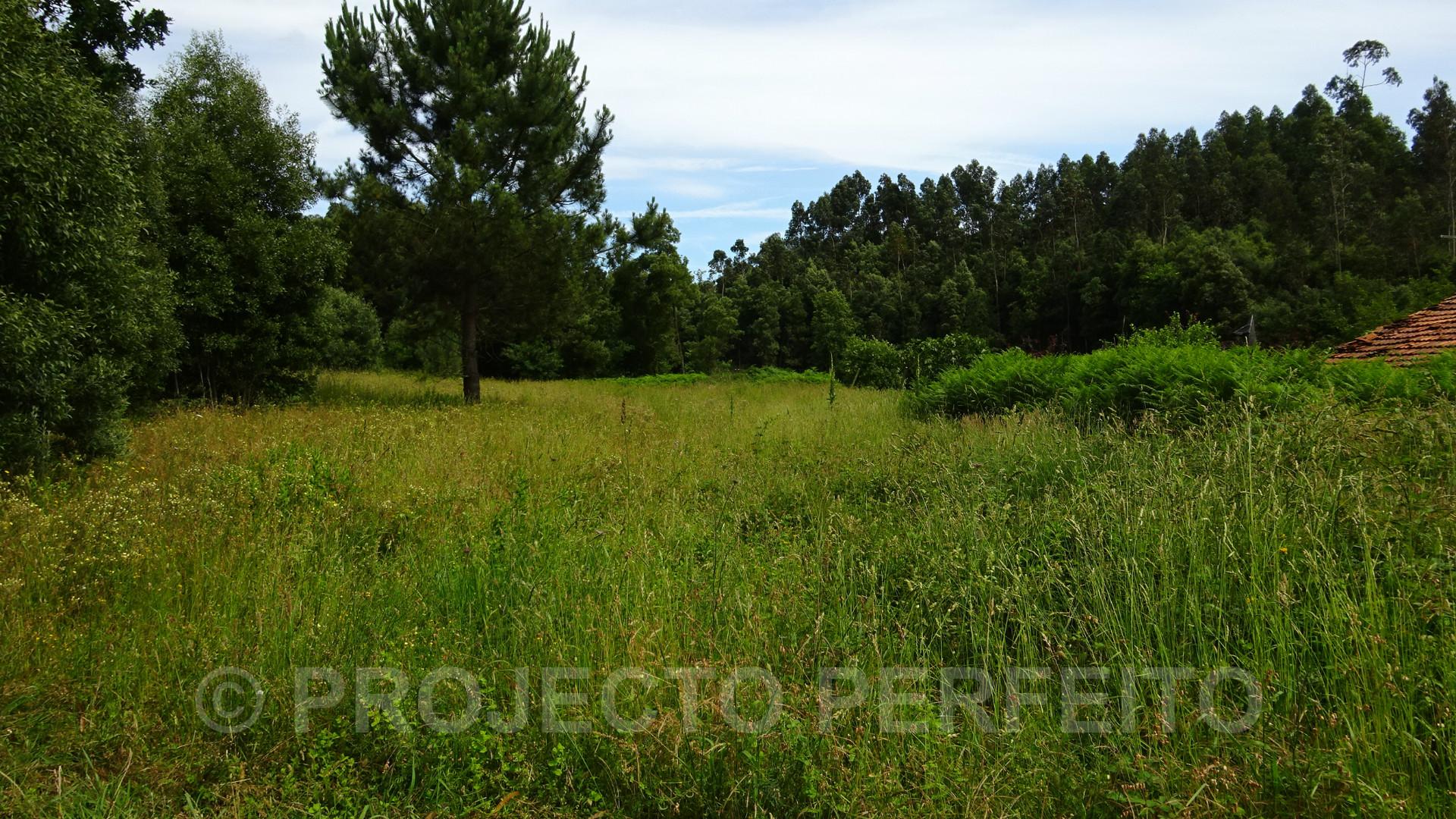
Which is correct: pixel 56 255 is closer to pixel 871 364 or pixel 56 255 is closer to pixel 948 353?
pixel 948 353

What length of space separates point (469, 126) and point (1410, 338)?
15067 mm

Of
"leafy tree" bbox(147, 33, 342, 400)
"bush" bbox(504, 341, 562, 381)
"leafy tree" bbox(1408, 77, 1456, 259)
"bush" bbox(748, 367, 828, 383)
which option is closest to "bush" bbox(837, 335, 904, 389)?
"bush" bbox(748, 367, 828, 383)

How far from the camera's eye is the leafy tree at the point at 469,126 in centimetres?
1441

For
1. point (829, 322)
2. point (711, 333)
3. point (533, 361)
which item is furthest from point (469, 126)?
point (829, 322)

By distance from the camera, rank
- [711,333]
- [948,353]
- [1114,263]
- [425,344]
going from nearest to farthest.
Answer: [948,353]
[425,344]
[711,333]
[1114,263]

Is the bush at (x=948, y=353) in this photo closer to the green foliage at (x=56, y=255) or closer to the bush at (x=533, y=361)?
the green foliage at (x=56, y=255)

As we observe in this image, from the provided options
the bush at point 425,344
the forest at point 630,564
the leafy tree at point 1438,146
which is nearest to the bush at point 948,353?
the forest at point 630,564

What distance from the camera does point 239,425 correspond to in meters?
9.03

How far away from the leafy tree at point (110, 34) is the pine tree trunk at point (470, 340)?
6462 mm

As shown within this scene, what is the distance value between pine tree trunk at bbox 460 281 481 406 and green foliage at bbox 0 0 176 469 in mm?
8116

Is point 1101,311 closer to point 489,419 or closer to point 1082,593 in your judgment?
point 489,419

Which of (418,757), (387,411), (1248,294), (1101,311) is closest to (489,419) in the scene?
(387,411)

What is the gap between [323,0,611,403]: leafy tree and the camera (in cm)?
1441

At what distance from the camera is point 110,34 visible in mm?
10461
